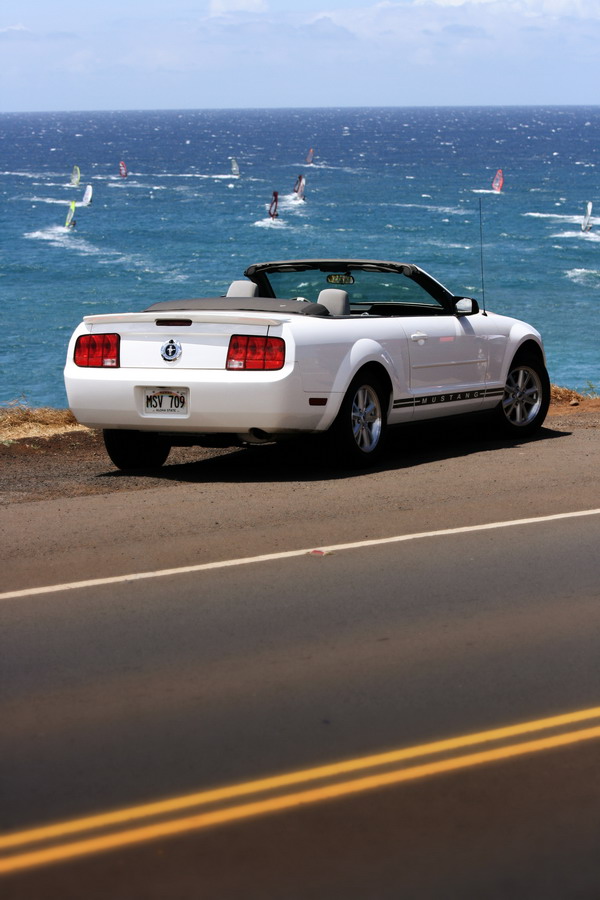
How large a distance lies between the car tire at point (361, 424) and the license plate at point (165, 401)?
1.10 m

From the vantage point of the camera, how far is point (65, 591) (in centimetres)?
683

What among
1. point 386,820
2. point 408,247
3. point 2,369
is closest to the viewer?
point 386,820

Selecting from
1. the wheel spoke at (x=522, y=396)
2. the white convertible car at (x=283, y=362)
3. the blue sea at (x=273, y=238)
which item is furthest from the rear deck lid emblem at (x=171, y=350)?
the blue sea at (x=273, y=238)

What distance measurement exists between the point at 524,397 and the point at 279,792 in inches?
330

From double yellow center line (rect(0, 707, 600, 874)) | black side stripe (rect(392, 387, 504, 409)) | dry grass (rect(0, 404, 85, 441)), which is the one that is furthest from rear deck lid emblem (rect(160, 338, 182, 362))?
double yellow center line (rect(0, 707, 600, 874))

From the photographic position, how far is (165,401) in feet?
31.9

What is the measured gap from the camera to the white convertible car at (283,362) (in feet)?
31.2

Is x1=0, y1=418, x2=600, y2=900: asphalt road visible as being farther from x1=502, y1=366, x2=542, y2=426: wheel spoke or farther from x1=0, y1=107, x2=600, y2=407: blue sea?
x1=0, y1=107, x2=600, y2=407: blue sea

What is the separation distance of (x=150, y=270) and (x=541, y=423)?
6106 cm

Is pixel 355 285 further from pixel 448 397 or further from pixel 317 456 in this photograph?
pixel 317 456

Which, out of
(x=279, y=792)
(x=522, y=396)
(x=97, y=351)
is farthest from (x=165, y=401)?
(x=279, y=792)

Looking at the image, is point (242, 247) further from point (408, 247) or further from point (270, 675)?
point (270, 675)

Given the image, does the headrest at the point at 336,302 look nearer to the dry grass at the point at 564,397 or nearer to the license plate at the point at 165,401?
the license plate at the point at 165,401

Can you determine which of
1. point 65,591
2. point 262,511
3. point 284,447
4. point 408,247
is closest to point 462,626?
point 65,591
